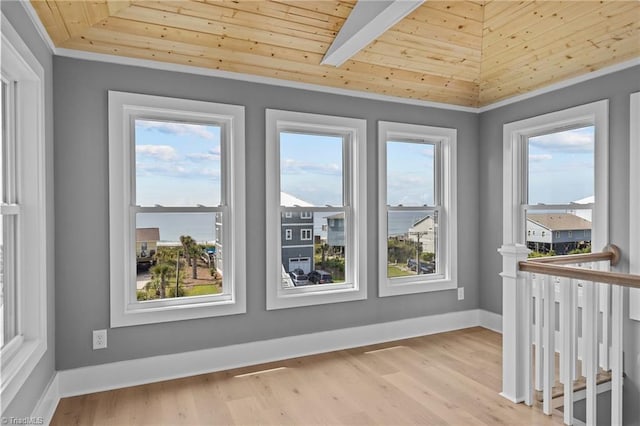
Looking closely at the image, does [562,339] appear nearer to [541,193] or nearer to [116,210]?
[541,193]

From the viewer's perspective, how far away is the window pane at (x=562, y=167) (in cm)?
343

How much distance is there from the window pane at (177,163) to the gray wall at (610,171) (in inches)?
110

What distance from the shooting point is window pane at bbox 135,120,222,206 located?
3.05 metres

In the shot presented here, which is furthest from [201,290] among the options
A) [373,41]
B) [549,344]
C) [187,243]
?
[549,344]

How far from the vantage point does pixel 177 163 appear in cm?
315

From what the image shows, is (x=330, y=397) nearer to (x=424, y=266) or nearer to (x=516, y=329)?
(x=516, y=329)

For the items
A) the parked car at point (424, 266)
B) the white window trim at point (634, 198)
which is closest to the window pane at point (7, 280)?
the parked car at point (424, 266)

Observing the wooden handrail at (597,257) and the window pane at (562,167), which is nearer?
the wooden handrail at (597,257)

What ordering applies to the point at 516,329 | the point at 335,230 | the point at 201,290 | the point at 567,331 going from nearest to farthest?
the point at 567,331 < the point at 516,329 < the point at 201,290 < the point at 335,230

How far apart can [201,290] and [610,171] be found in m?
3.35

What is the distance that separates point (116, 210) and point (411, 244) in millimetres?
2715

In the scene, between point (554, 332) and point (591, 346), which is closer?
point (591, 346)

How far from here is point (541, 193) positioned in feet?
12.5

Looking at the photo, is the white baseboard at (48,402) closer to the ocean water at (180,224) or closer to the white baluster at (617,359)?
the ocean water at (180,224)
